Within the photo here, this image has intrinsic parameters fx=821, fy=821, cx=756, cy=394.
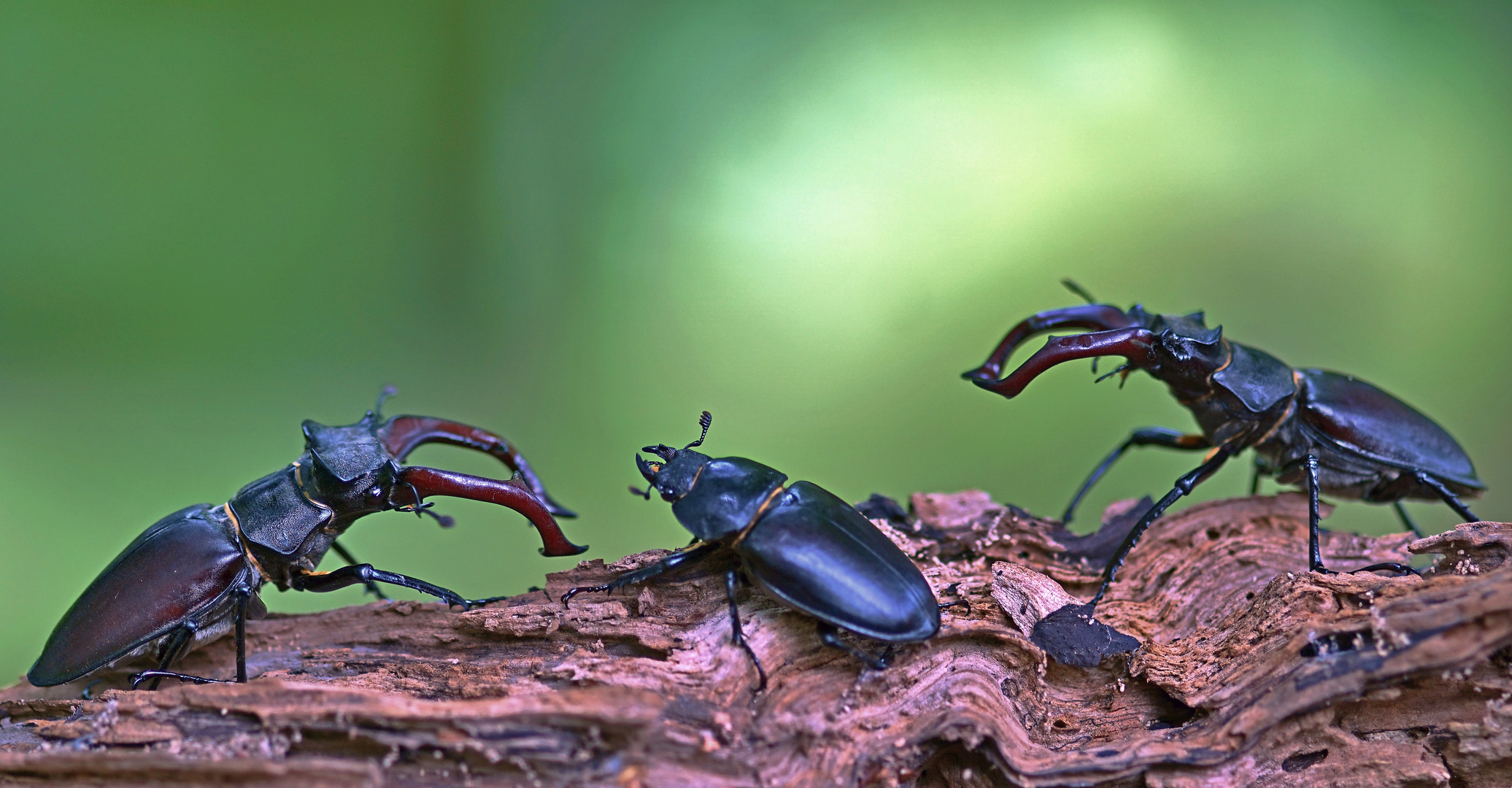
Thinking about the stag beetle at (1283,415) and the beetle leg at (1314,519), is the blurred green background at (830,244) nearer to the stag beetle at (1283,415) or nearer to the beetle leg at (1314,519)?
the stag beetle at (1283,415)

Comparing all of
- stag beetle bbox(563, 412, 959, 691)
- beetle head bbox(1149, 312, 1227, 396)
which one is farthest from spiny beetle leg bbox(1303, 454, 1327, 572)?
stag beetle bbox(563, 412, 959, 691)

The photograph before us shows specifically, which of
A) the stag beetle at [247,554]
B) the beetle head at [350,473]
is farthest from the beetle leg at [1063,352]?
the beetle head at [350,473]

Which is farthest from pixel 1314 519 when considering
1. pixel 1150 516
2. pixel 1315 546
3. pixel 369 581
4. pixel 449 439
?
pixel 369 581

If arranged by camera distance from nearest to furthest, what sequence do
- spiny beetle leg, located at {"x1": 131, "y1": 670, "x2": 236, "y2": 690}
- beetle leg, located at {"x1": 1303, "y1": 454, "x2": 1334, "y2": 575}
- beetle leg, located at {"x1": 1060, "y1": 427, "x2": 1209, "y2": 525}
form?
1. spiny beetle leg, located at {"x1": 131, "y1": 670, "x2": 236, "y2": 690}
2. beetle leg, located at {"x1": 1303, "y1": 454, "x2": 1334, "y2": 575}
3. beetle leg, located at {"x1": 1060, "y1": 427, "x2": 1209, "y2": 525}

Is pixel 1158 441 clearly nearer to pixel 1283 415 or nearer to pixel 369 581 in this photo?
pixel 1283 415

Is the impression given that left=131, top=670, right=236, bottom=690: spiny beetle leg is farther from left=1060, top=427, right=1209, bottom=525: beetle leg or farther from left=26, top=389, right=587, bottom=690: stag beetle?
left=1060, top=427, right=1209, bottom=525: beetle leg

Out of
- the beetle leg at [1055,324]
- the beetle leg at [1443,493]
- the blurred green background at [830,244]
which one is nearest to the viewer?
the beetle leg at [1055,324]

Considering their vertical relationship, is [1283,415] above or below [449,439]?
above
